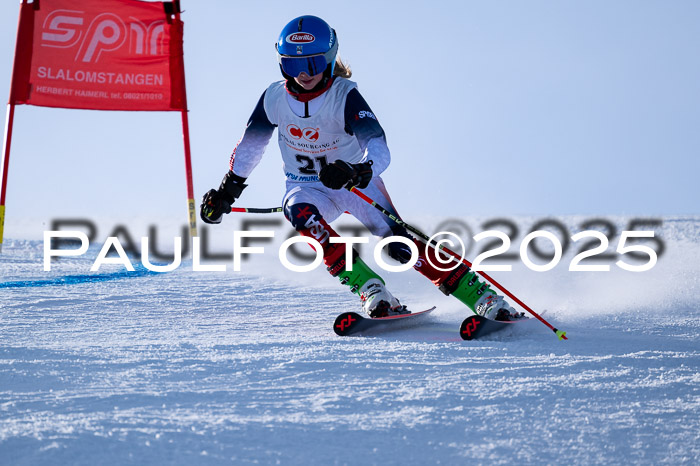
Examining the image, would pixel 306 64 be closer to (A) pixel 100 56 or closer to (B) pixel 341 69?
(B) pixel 341 69

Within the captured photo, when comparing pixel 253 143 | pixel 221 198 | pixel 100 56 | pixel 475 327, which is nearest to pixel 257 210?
pixel 221 198

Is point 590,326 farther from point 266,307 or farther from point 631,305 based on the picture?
point 266,307

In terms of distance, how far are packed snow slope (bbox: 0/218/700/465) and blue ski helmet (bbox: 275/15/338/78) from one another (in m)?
1.19

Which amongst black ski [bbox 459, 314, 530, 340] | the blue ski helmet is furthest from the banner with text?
black ski [bbox 459, 314, 530, 340]

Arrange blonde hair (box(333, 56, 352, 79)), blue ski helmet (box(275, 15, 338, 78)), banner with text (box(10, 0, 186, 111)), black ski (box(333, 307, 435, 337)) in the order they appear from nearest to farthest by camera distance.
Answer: black ski (box(333, 307, 435, 337)), blue ski helmet (box(275, 15, 338, 78)), blonde hair (box(333, 56, 352, 79)), banner with text (box(10, 0, 186, 111))

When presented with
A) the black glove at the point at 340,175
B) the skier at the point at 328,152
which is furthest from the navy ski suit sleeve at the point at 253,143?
the black glove at the point at 340,175

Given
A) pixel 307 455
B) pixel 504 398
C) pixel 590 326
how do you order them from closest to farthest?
pixel 307 455, pixel 504 398, pixel 590 326

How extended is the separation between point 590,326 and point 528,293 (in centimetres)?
136

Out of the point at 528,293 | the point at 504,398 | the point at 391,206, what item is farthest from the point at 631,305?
the point at 504,398

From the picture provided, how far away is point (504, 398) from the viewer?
1.82 metres

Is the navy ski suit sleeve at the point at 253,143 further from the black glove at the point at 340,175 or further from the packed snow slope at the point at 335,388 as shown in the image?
the packed snow slope at the point at 335,388

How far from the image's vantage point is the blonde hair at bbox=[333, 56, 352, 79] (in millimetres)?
3476

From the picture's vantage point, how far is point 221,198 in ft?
11.7

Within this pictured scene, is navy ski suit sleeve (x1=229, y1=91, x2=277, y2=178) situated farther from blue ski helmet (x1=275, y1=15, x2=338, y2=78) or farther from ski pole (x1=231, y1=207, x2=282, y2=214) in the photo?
blue ski helmet (x1=275, y1=15, x2=338, y2=78)
